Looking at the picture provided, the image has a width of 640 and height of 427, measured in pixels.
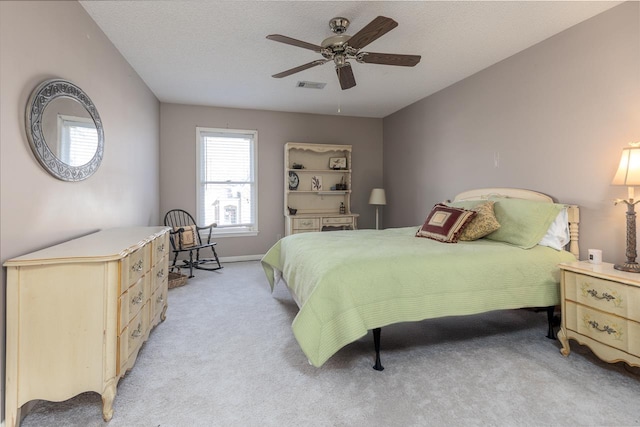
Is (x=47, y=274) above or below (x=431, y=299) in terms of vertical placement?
above

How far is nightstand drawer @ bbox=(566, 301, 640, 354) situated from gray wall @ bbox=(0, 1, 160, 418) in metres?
3.23

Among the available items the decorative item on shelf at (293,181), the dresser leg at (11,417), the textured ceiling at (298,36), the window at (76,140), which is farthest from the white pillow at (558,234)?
the decorative item on shelf at (293,181)

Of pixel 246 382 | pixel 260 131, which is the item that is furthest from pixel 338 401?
pixel 260 131

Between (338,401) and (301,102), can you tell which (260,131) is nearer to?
(301,102)

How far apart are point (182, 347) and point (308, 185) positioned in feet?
11.8

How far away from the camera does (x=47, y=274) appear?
1433 millimetres

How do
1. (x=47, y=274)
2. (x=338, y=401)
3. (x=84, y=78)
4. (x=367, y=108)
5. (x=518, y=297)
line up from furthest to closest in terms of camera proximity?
(x=367, y=108) < (x=84, y=78) < (x=518, y=297) < (x=338, y=401) < (x=47, y=274)

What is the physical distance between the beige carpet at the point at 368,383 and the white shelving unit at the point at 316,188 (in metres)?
2.56

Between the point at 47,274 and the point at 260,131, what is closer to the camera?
the point at 47,274

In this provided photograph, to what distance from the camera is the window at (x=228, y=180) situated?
4.98m

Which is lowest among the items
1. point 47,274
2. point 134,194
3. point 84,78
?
point 47,274

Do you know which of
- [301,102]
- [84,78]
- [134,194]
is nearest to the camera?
[84,78]

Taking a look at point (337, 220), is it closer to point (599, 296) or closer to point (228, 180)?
point (228, 180)

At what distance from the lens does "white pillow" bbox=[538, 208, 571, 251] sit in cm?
246
